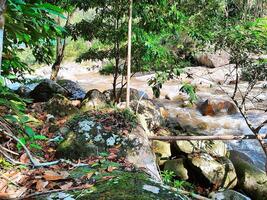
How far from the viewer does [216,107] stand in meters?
11.8

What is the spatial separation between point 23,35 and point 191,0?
19.7ft

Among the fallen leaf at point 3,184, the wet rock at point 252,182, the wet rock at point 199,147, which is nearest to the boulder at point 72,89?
the wet rock at point 199,147

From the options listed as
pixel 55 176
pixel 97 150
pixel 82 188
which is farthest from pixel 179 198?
pixel 97 150

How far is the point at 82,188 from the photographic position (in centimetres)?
232

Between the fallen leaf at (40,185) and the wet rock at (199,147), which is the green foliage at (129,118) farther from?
the fallen leaf at (40,185)

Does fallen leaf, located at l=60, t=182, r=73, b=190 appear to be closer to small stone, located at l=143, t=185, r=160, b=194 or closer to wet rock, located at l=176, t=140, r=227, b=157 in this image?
small stone, located at l=143, t=185, r=160, b=194

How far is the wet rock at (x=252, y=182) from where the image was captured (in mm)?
6086

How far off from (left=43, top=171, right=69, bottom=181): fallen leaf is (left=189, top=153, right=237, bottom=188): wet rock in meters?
3.86

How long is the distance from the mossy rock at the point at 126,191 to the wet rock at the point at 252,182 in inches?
169

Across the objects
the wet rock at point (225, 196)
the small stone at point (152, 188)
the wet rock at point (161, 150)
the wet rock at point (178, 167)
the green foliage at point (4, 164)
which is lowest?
the wet rock at point (225, 196)

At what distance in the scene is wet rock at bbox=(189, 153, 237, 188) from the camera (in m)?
6.04

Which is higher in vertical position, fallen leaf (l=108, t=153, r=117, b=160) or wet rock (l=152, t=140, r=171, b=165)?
fallen leaf (l=108, t=153, r=117, b=160)

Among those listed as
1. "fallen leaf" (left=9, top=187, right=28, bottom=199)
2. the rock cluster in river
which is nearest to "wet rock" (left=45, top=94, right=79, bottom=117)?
the rock cluster in river

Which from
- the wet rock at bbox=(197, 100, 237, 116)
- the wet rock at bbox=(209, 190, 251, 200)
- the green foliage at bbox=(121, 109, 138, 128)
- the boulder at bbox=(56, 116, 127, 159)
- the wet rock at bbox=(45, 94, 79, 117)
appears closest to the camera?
the boulder at bbox=(56, 116, 127, 159)
